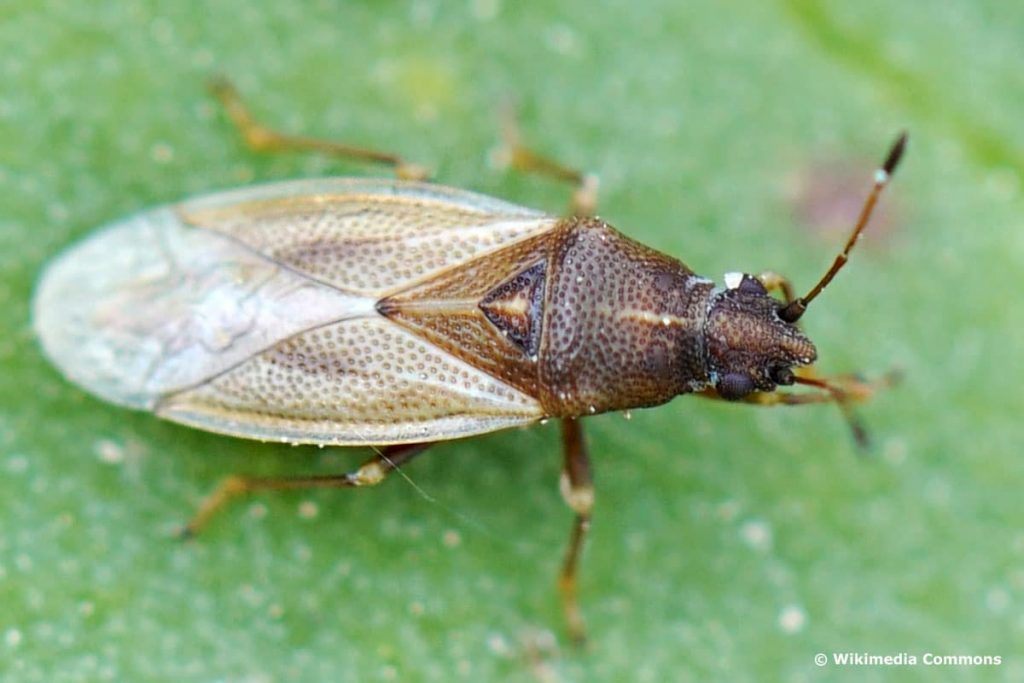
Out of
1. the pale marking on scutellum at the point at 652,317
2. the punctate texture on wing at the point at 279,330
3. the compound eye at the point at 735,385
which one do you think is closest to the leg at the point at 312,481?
the punctate texture on wing at the point at 279,330

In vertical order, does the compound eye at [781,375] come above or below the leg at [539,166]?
below

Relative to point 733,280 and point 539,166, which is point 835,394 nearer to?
point 733,280

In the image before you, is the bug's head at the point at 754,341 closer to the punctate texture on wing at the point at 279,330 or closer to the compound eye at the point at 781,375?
the compound eye at the point at 781,375

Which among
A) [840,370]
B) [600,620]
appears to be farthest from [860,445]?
[600,620]

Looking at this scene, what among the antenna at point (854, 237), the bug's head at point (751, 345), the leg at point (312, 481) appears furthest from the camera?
the leg at point (312, 481)

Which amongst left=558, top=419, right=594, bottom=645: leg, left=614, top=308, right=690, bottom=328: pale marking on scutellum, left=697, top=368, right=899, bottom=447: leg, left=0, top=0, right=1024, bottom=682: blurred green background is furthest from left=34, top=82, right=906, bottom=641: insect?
left=0, top=0, right=1024, bottom=682: blurred green background

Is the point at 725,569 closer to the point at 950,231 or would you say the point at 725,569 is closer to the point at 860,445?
A: the point at 860,445

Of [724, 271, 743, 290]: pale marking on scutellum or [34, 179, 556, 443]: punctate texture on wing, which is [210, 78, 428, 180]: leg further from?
[724, 271, 743, 290]: pale marking on scutellum
